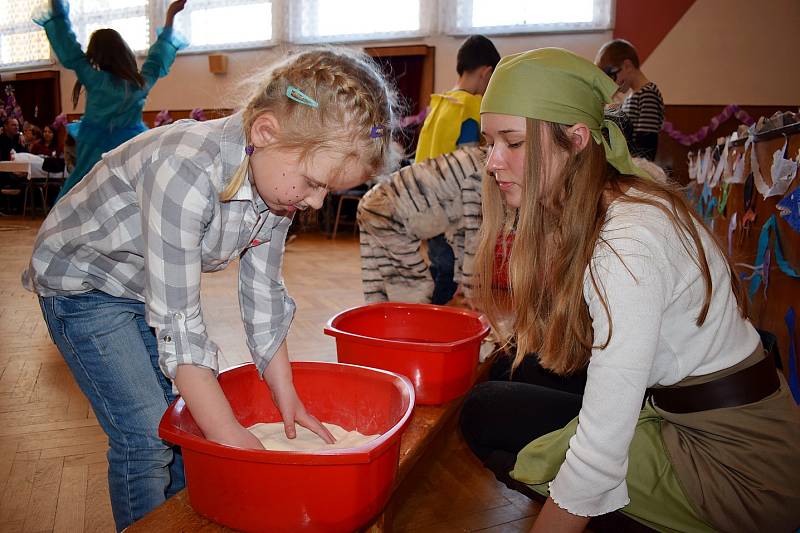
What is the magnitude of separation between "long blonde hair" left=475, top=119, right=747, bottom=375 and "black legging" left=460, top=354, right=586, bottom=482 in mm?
172

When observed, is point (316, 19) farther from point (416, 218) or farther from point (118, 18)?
point (416, 218)

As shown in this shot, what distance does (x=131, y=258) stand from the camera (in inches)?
42.3

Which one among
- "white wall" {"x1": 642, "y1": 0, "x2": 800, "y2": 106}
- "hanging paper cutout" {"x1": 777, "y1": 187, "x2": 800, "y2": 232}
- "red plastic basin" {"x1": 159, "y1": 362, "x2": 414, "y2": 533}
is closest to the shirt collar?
"red plastic basin" {"x1": 159, "y1": 362, "x2": 414, "y2": 533}

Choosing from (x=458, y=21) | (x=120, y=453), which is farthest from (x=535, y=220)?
(x=458, y=21)

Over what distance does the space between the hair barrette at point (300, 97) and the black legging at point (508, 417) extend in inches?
28.6

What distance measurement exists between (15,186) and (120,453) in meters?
8.28

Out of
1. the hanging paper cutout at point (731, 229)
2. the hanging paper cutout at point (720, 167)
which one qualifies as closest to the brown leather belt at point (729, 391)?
the hanging paper cutout at point (731, 229)

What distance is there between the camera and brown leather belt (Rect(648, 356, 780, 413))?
100 centimetres

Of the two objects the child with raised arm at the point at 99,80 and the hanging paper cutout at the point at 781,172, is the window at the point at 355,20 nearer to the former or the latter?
the child with raised arm at the point at 99,80

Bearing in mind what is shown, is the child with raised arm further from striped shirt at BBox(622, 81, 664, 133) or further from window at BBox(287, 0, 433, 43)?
window at BBox(287, 0, 433, 43)

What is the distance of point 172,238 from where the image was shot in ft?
2.87

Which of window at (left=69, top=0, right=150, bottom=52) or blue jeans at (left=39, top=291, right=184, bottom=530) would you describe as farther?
window at (left=69, top=0, right=150, bottom=52)

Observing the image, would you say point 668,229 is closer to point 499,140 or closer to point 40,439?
point 499,140

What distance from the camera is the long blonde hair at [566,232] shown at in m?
0.98
